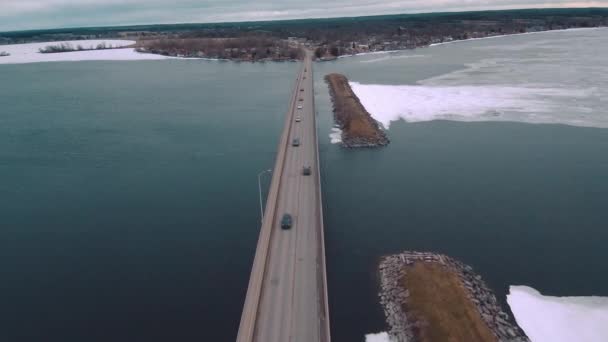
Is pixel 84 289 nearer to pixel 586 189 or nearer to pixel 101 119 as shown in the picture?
pixel 586 189

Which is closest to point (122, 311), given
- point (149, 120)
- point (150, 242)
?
point (150, 242)

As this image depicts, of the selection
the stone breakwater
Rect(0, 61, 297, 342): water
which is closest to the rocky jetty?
Rect(0, 61, 297, 342): water

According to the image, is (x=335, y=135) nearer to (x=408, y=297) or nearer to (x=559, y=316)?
(x=408, y=297)

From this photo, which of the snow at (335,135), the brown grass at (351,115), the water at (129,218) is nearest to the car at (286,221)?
the water at (129,218)

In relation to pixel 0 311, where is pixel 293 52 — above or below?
above

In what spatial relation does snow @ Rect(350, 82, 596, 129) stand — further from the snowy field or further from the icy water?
the icy water

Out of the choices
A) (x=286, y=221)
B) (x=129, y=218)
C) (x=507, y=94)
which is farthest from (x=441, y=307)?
(x=507, y=94)
